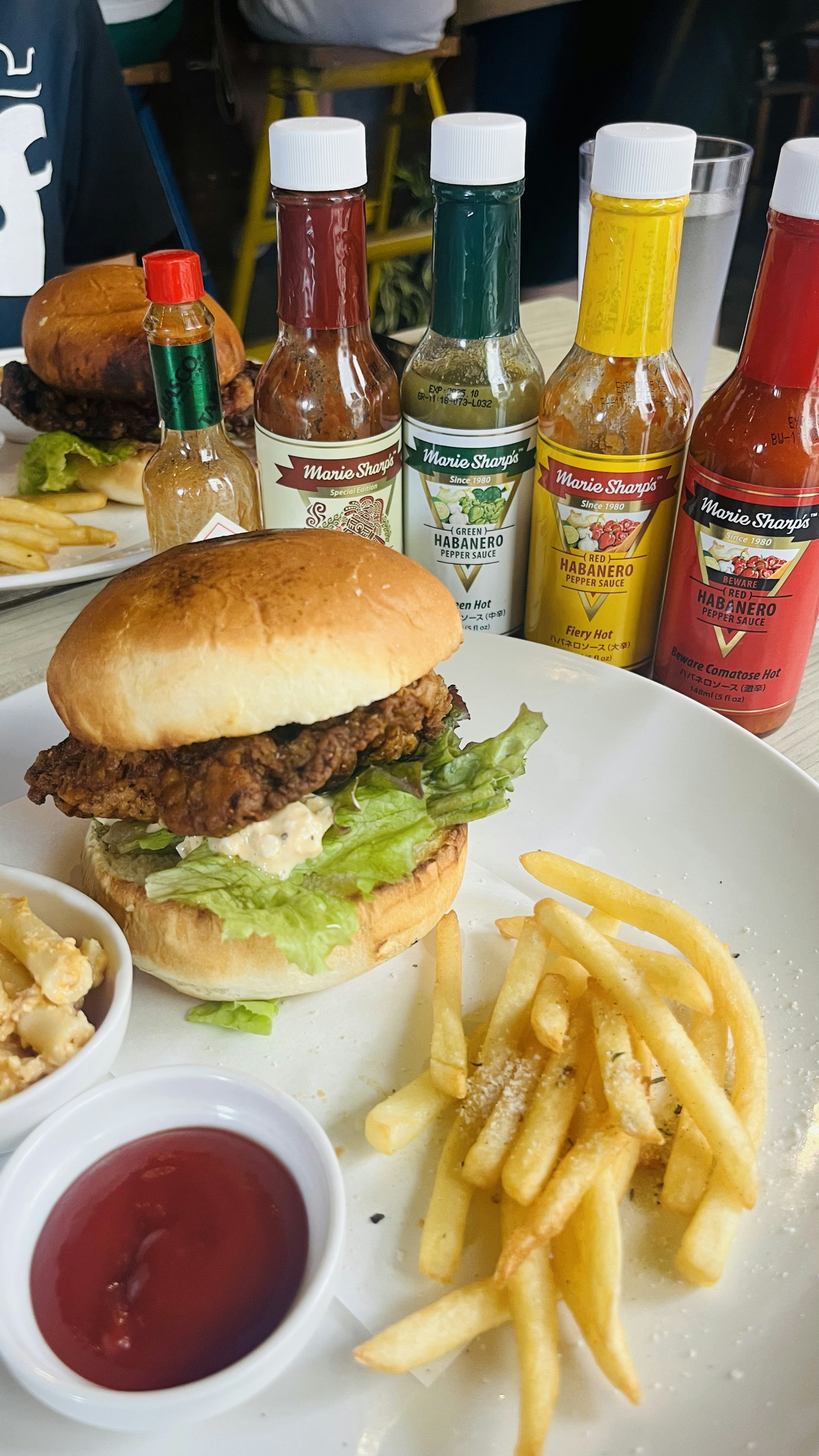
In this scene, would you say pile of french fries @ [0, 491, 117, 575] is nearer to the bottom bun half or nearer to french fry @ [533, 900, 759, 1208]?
the bottom bun half

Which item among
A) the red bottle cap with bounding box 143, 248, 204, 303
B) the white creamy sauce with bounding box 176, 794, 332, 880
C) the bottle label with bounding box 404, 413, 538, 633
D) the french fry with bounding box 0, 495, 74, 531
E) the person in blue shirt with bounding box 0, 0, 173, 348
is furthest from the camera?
the person in blue shirt with bounding box 0, 0, 173, 348

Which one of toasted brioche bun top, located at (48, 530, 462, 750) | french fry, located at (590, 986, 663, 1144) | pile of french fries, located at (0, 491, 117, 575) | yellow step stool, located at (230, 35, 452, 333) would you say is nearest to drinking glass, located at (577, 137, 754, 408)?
toasted brioche bun top, located at (48, 530, 462, 750)

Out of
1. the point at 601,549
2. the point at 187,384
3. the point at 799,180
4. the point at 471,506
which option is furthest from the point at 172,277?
the point at 799,180

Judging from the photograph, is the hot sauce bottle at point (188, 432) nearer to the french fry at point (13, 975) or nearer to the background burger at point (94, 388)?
the background burger at point (94, 388)

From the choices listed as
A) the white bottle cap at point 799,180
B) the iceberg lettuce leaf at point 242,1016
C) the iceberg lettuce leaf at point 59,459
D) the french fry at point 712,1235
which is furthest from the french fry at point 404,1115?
the iceberg lettuce leaf at point 59,459

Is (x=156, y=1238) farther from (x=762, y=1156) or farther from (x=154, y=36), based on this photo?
(x=154, y=36)

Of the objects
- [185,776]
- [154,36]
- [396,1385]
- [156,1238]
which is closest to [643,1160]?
[396,1385]

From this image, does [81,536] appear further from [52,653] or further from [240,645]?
[240,645]
